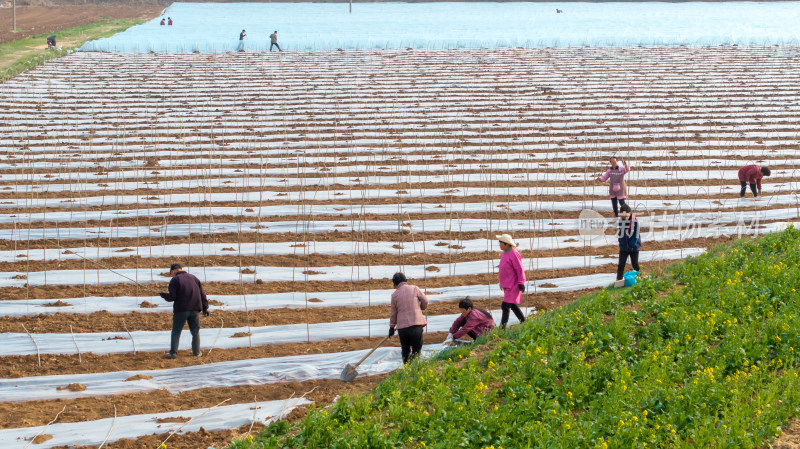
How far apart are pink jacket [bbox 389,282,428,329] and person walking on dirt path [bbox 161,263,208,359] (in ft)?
6.28

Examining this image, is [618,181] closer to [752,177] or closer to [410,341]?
[752,177]

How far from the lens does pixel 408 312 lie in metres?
6.71

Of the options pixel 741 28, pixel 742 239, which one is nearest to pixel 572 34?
pixel 741 28

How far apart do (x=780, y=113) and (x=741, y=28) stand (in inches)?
498

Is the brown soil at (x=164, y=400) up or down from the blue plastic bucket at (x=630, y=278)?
down

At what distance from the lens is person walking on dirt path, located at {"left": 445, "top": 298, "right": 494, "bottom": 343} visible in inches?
285

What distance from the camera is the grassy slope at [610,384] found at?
202 inches

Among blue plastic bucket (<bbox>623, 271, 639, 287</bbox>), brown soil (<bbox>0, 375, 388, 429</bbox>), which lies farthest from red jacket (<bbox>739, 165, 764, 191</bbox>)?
brown soil (<bbox>0, 375, 388, 429</bbox>)

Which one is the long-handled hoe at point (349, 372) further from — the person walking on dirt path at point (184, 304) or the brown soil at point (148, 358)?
the person walking on dirt path at point (184, 304)

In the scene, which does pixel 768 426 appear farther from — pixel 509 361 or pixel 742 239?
pixel 742 239

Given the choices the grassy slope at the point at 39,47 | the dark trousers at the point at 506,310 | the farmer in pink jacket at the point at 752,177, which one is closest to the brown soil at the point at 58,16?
the grassy slope at the point at 39,47

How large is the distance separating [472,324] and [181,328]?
Result: 2831mm

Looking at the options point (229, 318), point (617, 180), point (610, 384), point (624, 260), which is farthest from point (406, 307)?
point (617, 180)

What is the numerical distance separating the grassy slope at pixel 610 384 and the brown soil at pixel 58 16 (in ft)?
95.9
